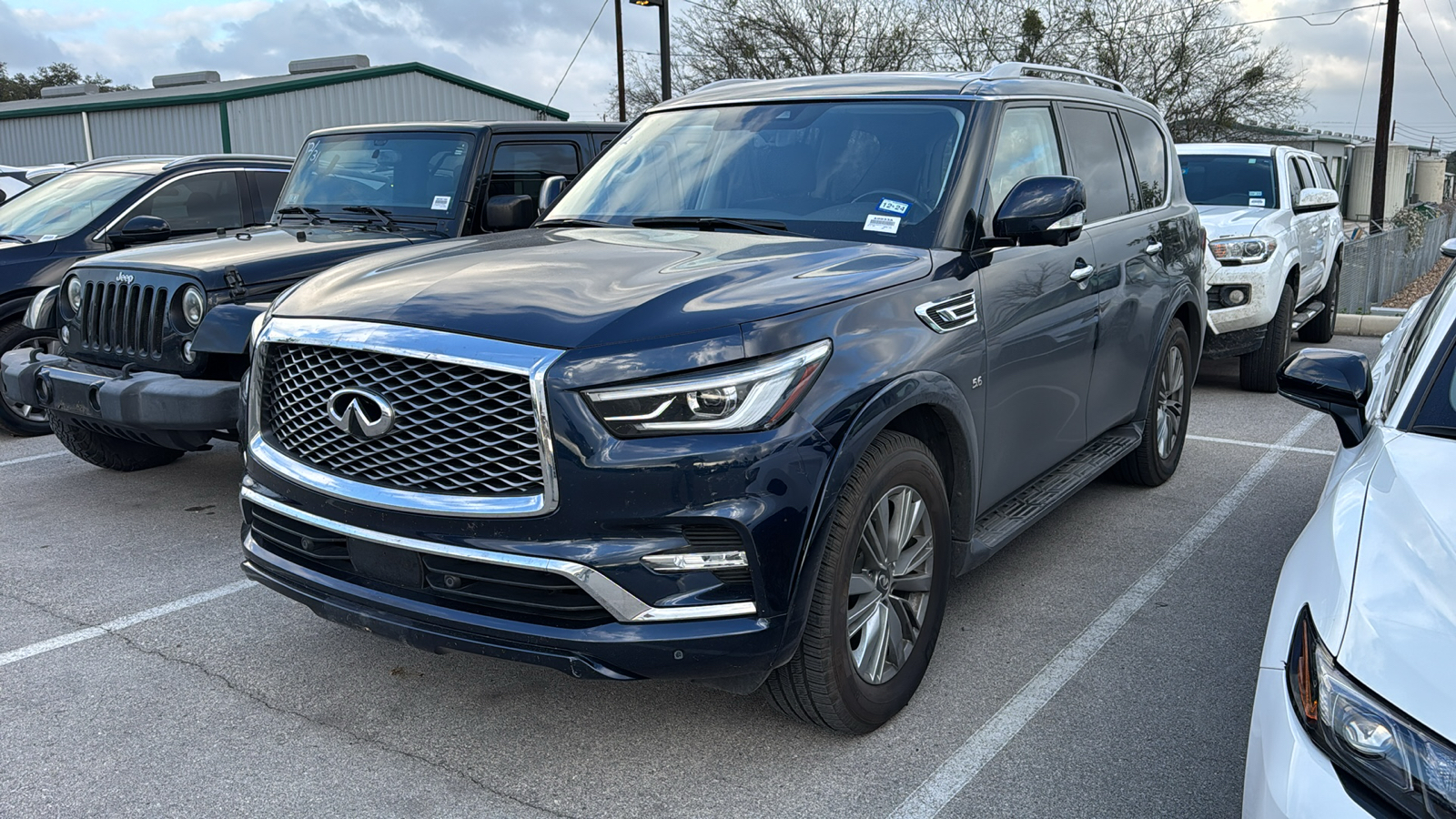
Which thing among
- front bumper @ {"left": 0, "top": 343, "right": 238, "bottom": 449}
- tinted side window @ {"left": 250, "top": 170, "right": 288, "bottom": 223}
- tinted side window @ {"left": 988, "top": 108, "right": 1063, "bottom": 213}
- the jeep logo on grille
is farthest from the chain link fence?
the jeep logo on grille

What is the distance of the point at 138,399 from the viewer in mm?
5020

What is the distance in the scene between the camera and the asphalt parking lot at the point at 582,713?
10.2 feet

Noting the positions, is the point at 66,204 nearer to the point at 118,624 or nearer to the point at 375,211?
the point at 375,211

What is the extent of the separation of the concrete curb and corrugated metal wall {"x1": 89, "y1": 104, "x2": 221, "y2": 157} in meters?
22.0

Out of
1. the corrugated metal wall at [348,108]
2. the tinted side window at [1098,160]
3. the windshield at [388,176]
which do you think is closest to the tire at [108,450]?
the windshield at [388,176]

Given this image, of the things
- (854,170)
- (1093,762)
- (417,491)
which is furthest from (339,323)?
(1093,762)

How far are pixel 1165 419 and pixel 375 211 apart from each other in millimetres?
4673

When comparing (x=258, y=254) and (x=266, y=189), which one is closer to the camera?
(x=258, y=254)

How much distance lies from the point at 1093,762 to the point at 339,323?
2.46 metres

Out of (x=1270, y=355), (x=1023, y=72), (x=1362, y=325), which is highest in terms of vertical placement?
(x=1023, y=72)

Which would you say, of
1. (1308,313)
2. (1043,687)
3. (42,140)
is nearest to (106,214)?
(1043,687)

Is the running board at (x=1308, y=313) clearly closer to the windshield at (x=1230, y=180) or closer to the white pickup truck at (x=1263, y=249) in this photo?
the white pickup truck at (x=1263, y=249)

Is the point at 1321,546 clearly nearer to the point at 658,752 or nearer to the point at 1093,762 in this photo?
the point at 1093,762

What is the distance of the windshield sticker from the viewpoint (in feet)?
12.7
